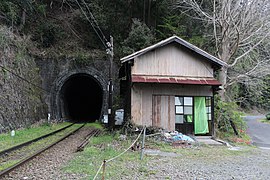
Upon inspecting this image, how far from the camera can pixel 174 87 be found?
43.6 feet

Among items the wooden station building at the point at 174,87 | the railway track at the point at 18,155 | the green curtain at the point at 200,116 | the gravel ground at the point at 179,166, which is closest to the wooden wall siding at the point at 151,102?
the wooden station building at the point at 174,87

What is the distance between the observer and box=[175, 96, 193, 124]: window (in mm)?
13266

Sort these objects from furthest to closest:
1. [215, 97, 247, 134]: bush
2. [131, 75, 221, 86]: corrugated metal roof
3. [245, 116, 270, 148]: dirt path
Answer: [215, 97, 247, 134]: bush < [245, 116, 270, 148]: dirt path < [131, 75, 221, 86]: corrugated metal roof

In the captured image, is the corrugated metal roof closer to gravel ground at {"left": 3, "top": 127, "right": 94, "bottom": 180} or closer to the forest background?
the forest background

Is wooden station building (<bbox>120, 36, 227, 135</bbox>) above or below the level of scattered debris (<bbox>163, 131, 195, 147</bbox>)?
above

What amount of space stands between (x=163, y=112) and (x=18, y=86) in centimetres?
879

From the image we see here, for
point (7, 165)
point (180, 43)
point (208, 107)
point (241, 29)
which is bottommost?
point (7, 165)

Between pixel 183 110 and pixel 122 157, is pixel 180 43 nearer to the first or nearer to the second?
pixel 183 110

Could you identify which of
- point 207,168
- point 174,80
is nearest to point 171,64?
point 174,80

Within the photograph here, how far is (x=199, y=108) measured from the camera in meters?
13.5

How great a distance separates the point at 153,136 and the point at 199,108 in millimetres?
2959

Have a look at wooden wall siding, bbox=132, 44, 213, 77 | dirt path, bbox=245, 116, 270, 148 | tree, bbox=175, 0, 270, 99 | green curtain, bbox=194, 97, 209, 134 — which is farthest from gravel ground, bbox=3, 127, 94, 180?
tree, bbox=175, 0, 270, 99

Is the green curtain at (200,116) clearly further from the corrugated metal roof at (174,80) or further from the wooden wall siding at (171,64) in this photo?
the wooden wall siding at (171,64)

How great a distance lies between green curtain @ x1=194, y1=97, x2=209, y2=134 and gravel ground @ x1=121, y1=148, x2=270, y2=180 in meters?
4.24
